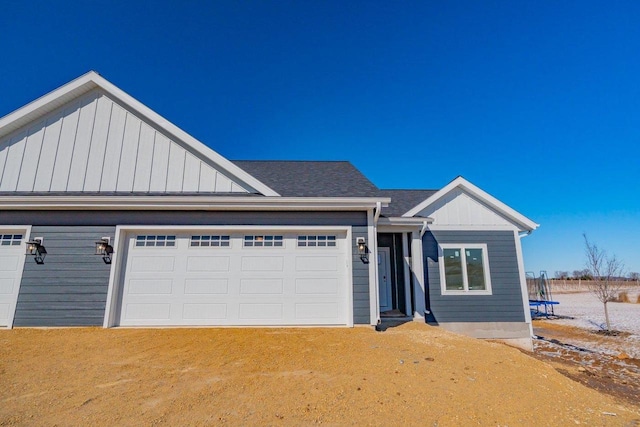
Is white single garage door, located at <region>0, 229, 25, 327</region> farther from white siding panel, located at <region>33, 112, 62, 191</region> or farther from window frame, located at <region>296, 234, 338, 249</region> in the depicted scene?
window frame, located at <region>296, 234, 338, 249</region>

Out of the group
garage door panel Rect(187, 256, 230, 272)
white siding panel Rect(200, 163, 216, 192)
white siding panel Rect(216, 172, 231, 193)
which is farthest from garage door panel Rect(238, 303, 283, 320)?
white siding panel Rect(200, 163, 216, 192)

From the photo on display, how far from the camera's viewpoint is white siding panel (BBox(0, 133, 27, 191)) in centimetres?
756

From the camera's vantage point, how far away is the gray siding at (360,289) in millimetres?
6980

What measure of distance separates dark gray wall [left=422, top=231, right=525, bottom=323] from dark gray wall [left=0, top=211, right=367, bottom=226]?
3.10 meters

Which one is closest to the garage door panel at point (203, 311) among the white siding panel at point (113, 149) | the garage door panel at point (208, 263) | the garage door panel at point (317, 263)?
the garage door panel at point (208, 263)

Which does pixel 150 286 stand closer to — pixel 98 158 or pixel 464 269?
pixel 98 158

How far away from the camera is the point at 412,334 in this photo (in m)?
6.48

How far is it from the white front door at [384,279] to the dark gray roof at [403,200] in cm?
123

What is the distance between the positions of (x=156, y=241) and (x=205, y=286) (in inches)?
64.9

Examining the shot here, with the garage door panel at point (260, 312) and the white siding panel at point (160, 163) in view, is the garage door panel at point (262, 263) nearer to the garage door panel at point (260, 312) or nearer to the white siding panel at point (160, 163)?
the garage door panel at point (260, 312)

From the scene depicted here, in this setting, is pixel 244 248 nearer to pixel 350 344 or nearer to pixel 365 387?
pixel 350 344

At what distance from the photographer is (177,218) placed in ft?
24.1

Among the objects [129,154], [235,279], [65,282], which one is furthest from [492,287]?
[65,282]

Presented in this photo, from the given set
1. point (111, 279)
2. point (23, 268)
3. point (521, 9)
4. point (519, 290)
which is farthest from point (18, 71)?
point (519, 290)
